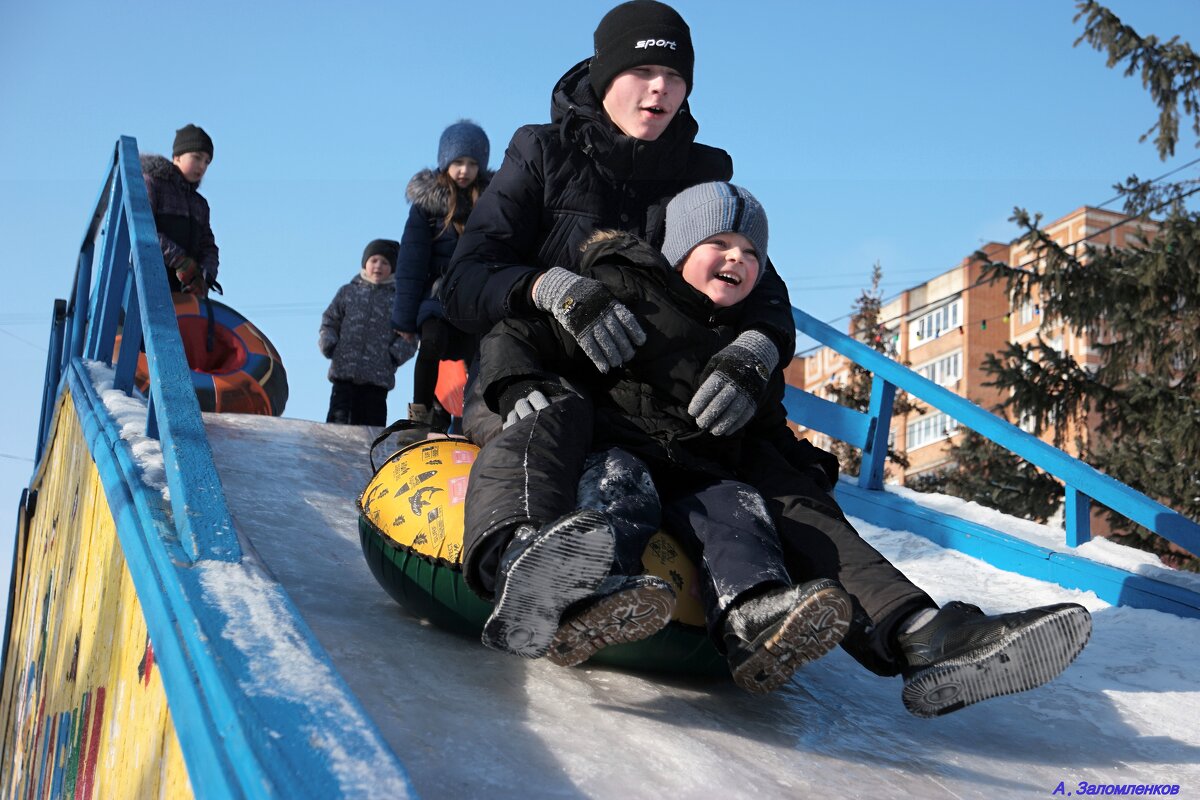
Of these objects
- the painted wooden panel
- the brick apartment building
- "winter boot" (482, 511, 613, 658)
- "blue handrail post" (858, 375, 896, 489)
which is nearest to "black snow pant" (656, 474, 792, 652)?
"winter boot" (482, 511, 613, 658)

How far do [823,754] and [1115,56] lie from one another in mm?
11140

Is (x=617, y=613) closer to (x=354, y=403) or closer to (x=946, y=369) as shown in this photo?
(x=354, y=403)

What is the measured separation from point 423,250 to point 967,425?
2.37m

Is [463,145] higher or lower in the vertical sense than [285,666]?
higher

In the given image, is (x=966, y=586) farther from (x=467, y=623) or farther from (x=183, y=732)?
(x=183, y=732)

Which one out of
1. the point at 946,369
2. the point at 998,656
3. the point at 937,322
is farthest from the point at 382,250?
the point at 937,322

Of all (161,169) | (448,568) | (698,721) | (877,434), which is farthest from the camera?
(161,169)

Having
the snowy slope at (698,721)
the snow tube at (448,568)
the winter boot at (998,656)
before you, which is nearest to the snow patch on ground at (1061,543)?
the snowy slope at (698,721)

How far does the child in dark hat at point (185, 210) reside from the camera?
606 cm

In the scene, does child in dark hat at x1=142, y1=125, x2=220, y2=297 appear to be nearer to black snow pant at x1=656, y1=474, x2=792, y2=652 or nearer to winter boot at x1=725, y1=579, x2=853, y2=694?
black snow pant at x1=656, y1=474, x2=792, y2=652

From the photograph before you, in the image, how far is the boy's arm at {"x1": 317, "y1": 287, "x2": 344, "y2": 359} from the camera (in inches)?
257

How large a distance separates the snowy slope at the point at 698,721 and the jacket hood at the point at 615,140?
118cm

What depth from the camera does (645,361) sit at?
2.66 m

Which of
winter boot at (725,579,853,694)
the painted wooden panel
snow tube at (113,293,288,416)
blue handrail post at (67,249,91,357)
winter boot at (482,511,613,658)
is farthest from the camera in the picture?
snow tube at (113,293,288,416)
